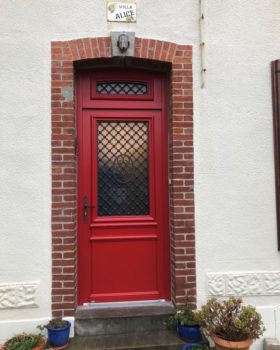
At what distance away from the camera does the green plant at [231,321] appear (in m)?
3.02

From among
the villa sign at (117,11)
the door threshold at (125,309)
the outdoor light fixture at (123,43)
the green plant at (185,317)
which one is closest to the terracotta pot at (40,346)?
the door threshold at (125,309)

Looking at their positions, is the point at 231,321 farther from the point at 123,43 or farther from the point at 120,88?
the point at 123,43

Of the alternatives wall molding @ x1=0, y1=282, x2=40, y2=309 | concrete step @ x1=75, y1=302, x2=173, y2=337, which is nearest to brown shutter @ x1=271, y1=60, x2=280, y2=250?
concrete step @ x1=75, y1=302, x2=173, y2=337

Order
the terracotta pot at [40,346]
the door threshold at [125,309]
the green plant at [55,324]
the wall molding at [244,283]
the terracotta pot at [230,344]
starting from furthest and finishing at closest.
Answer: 1. the wall molding at [244,283]
2. the door threshold at [125,309]
3. the green plant at [55,324]
4. the terracotta pot at [40,346]
5. the terracotta pot at [230,344]

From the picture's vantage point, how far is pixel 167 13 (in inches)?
142

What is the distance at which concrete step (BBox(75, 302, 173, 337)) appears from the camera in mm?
3408

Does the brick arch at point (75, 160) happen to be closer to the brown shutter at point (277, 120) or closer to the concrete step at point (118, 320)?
the concrete step at point (118, 320)

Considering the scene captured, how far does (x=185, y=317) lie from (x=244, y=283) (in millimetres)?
775

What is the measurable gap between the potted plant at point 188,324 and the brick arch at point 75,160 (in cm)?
18

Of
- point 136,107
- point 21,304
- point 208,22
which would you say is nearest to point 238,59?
point 208,22

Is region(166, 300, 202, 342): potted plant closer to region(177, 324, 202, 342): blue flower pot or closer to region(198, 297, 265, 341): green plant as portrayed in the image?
region(177, 324, 202, 342): blue flower pot

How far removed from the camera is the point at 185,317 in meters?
3.32

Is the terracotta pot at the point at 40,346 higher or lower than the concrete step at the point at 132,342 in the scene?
higher

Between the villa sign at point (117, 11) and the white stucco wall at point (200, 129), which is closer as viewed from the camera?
the white stucco wall at point (200, 129)
